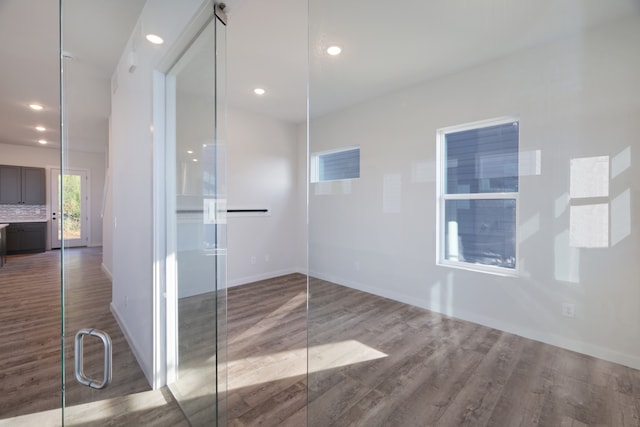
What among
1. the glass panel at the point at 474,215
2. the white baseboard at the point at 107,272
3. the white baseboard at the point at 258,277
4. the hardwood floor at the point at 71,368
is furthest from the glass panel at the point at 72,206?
the white baseboard at the point at 258,277

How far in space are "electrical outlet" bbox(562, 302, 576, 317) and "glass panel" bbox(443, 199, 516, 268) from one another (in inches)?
10.6

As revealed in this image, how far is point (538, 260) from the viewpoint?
1.32 meters

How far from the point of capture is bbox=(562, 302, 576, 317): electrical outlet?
124 centimetres

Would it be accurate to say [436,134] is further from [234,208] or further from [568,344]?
[234,208]

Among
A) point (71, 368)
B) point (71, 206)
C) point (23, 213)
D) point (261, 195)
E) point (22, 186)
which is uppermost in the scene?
point (22, 186)

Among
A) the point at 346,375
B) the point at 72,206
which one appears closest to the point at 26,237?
the point at 72,206

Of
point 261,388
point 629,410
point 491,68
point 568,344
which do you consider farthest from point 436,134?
point 261,388

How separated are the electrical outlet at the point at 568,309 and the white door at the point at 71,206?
2344mm

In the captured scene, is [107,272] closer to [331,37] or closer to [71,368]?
[71,368]

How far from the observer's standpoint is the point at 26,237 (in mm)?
6449

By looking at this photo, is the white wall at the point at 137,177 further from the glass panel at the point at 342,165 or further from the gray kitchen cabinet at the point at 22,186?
the gray kitchen cabinet at the point at 22,186

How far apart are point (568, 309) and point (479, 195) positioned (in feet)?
2.18

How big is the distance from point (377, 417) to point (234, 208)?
333 centimetres

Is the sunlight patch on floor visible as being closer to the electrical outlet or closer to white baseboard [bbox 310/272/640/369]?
white baseboard [bbox 310/272/640/369]
